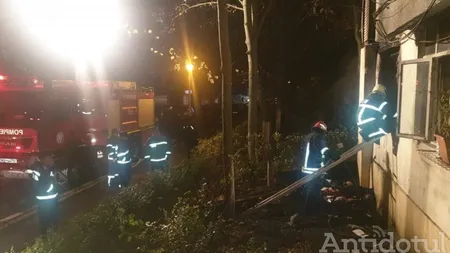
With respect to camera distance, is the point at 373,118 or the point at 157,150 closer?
the point at 373,118

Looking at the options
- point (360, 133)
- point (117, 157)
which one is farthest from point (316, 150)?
point (117, 157)

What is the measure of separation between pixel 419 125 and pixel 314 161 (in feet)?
8.25

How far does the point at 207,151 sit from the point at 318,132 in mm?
5753

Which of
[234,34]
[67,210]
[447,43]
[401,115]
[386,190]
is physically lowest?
[67,210]

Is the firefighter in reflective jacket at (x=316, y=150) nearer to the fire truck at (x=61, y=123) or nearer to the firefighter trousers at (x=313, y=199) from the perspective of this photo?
the firefighter trousers at (x=313, y=199)

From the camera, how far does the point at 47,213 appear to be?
7.58m

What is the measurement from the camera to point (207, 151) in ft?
44.0

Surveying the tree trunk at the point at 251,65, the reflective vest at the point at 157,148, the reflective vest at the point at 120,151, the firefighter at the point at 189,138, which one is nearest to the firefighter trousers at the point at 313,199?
the reflective vest at the point at 157,148

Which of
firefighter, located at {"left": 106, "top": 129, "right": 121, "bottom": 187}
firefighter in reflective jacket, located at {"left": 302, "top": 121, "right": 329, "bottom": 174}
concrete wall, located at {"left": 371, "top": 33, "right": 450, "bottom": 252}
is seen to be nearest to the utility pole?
concrete wall, located at {"left": 371, "top": 33, "right": 450, "bottom": 252}

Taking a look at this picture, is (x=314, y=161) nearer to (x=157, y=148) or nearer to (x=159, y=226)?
(x=159, y=226)

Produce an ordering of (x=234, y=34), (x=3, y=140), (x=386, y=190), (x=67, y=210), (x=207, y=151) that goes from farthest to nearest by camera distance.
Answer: (x=234, y=34) → (x=207, y=151) → (x=3, y=140) → (x=67, y=210) → (x=386, y=190)

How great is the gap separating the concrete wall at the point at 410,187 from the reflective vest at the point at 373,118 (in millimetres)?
343

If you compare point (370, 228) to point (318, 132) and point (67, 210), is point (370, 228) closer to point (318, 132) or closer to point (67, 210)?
point (318, 132)

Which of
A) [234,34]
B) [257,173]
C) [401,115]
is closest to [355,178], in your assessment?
[257,173]
